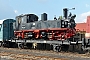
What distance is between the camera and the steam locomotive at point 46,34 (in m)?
20.5

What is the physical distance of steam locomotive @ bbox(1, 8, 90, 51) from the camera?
808 inches

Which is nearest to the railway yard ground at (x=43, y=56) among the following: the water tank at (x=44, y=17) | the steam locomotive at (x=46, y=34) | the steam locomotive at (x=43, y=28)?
the steam locomotive at (x=46, y=34)

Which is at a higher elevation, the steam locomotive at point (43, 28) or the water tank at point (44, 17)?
the water tank at point (44, 17)

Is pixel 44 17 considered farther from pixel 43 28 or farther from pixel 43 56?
pixel 43 56

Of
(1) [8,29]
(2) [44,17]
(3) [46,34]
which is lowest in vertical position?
(3) [46,34]

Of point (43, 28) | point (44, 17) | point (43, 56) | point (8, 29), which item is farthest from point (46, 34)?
point (8, 29)

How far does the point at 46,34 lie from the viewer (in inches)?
894

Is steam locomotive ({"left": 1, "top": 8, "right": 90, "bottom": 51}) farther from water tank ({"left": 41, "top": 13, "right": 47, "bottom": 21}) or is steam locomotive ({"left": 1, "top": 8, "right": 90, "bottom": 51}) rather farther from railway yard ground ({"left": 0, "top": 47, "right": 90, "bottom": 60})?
railway yard ground ({"left": 0, "top": 47, "right": 90, "bottom": 60})

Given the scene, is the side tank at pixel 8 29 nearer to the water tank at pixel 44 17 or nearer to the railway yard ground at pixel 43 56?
the water tank at pixel 44 17

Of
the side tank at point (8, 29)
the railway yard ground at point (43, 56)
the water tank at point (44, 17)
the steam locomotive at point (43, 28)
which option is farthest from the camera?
the side tank at point (8, 29)

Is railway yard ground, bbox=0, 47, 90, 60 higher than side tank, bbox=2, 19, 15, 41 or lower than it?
lower

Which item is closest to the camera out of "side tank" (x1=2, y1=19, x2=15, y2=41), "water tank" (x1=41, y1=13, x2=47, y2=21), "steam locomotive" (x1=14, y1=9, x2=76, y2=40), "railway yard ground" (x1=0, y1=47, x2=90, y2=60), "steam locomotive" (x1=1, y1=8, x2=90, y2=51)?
"railway yard ground" (x1=0, y1=47, x2=90, y2=60)

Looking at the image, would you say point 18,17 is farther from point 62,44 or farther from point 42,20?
point 62,44

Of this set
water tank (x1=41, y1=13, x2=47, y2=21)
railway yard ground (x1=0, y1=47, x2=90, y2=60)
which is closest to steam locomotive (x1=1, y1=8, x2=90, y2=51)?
water tank (x1=41, y1=13, x2=47, y2=21)
